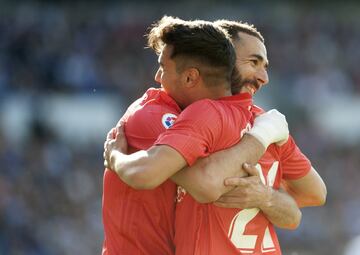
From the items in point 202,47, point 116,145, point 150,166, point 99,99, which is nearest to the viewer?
point 150,166

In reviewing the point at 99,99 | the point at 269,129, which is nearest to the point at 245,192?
the point at 269,129

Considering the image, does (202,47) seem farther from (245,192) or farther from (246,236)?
(246,236)

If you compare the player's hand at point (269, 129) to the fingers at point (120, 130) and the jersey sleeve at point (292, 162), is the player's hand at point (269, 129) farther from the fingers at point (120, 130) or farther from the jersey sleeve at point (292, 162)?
the fingers at point (120, 130)

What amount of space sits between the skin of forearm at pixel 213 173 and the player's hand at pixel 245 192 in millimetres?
26

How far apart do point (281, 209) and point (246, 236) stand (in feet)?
1.00

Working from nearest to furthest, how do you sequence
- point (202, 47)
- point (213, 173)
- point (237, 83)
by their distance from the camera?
1. point (213, 173)
2. point (202, 47)
3. point (237, 83)

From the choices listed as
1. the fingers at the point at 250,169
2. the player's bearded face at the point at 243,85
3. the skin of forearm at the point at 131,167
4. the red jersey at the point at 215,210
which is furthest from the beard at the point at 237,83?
the skin of forearm at the point at 131,167

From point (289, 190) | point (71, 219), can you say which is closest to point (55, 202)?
point (71, 219)

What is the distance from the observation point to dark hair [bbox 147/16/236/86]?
4.19 m

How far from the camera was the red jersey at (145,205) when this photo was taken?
4.24 meters

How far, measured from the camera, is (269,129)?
A: 4348 millimetres

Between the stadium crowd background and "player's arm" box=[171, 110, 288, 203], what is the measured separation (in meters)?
10.2

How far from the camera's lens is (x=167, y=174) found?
3957mm

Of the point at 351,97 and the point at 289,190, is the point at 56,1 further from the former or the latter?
the point at 289,190
